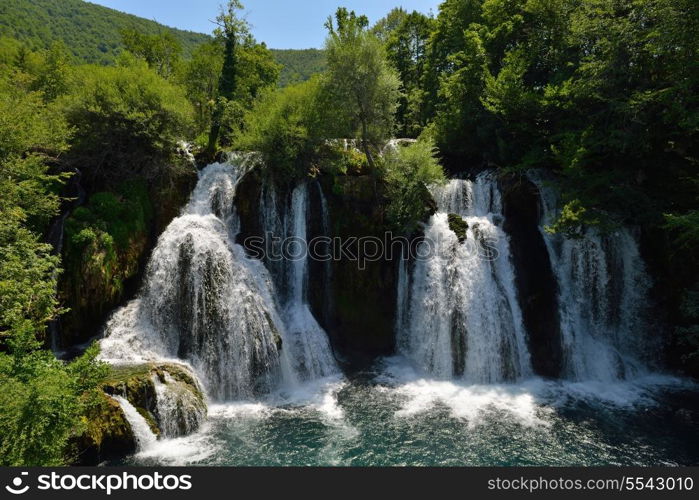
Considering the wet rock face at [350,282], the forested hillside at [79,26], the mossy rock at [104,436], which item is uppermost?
the forested hillside at [79,26]

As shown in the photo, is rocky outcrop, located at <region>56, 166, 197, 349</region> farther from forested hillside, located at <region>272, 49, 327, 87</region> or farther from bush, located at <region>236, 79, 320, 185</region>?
forested hillside, located at <region>272, 49, 327, 87</region>

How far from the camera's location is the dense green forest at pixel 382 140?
13.7m

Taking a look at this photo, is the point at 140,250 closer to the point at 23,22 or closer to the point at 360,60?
the point at 360,60

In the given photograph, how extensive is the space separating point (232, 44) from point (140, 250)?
15.3m

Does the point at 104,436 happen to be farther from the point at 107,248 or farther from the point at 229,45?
the point at 229,45

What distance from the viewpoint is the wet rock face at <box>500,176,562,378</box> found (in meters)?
16.8

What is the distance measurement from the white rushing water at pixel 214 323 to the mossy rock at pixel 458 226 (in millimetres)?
7777

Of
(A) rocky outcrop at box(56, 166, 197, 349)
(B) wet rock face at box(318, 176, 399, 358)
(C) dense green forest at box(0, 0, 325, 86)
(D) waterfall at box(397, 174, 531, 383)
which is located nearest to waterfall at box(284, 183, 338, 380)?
(B) wet rock face at box(318, 176, 399, 358)

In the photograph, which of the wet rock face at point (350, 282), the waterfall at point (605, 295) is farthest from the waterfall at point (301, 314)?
the waterfall at point (605, 295)

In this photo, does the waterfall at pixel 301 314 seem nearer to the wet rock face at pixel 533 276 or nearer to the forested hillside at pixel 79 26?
the wet rock face at pixel 533 276

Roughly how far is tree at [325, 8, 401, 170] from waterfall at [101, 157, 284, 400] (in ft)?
30.2

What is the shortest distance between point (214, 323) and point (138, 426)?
462cm

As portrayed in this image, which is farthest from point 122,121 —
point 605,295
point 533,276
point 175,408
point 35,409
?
point 605,295

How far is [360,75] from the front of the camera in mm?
20422
